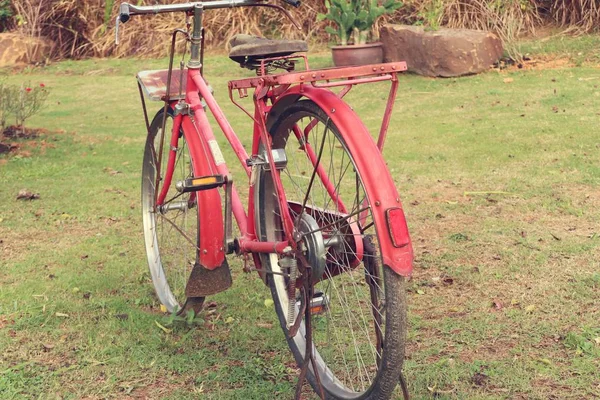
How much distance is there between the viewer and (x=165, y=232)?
4355mm

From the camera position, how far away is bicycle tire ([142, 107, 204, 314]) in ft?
12.7

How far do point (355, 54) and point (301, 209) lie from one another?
808cm

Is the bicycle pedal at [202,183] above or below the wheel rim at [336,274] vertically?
above

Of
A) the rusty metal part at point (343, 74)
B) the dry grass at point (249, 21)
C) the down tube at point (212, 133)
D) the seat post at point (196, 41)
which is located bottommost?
the dry grass at point (249, 21)

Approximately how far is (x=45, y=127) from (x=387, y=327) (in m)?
7.27

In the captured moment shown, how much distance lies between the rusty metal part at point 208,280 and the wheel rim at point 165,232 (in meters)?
0.46

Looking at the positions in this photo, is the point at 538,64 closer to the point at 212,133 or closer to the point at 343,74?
the point at 212,133

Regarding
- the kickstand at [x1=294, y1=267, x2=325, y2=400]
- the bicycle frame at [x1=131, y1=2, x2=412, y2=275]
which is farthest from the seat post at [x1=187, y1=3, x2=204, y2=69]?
the kickstand at [x1=294, y1=267, x2=325, y2=400]

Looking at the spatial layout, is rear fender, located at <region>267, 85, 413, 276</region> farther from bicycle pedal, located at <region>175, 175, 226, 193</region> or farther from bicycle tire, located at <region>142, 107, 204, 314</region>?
bicycle tire, located at <region>142, 107, 204, 314</region>

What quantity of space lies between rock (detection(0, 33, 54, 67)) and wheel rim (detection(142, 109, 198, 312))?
436 inches

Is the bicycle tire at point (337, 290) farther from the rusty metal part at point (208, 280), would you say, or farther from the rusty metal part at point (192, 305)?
the rusty metal part at point (192, 305)

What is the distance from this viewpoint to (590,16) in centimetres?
1243

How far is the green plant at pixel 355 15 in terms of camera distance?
10688 millimetres

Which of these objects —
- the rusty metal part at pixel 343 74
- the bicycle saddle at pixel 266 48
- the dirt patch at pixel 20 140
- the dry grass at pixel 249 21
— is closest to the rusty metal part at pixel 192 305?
the bicycle saddle at pixel 266 48
